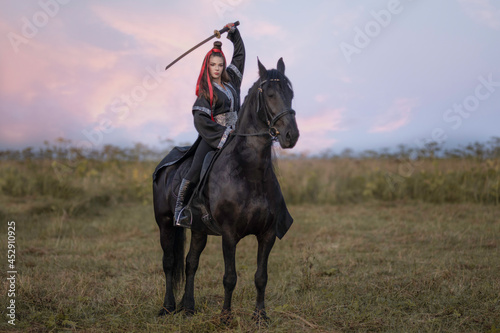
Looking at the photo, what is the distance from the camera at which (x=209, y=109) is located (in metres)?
4.43

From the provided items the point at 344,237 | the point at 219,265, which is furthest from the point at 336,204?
the point at 219,265

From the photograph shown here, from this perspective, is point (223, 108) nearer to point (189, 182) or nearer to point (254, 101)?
point (254, 101)

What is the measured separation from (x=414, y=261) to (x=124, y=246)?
547cm

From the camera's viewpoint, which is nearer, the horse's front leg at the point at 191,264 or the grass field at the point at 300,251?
the grass field at the point at 300,251

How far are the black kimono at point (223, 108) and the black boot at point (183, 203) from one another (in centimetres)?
50

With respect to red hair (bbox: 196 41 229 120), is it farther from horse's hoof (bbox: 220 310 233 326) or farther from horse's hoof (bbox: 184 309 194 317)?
horse's hoof (bbox: 184 309 194 317)

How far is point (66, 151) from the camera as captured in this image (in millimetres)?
14797

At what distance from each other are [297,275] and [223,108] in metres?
3.00

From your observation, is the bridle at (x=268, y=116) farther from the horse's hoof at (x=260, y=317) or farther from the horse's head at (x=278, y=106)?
the horse's hoof at (x=260, y=317)

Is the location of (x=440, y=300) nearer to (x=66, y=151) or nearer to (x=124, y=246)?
(x=124, y=246)

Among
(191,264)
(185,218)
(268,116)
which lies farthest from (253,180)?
(191,264)

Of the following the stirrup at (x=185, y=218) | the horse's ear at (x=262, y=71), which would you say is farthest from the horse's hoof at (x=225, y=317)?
the horse's ear at (x=262, y=71)

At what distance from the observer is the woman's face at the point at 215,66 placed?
4.52 m

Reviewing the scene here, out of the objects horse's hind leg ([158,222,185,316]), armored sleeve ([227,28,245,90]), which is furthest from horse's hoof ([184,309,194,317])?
armored sleeve ([227,28,245,90])
